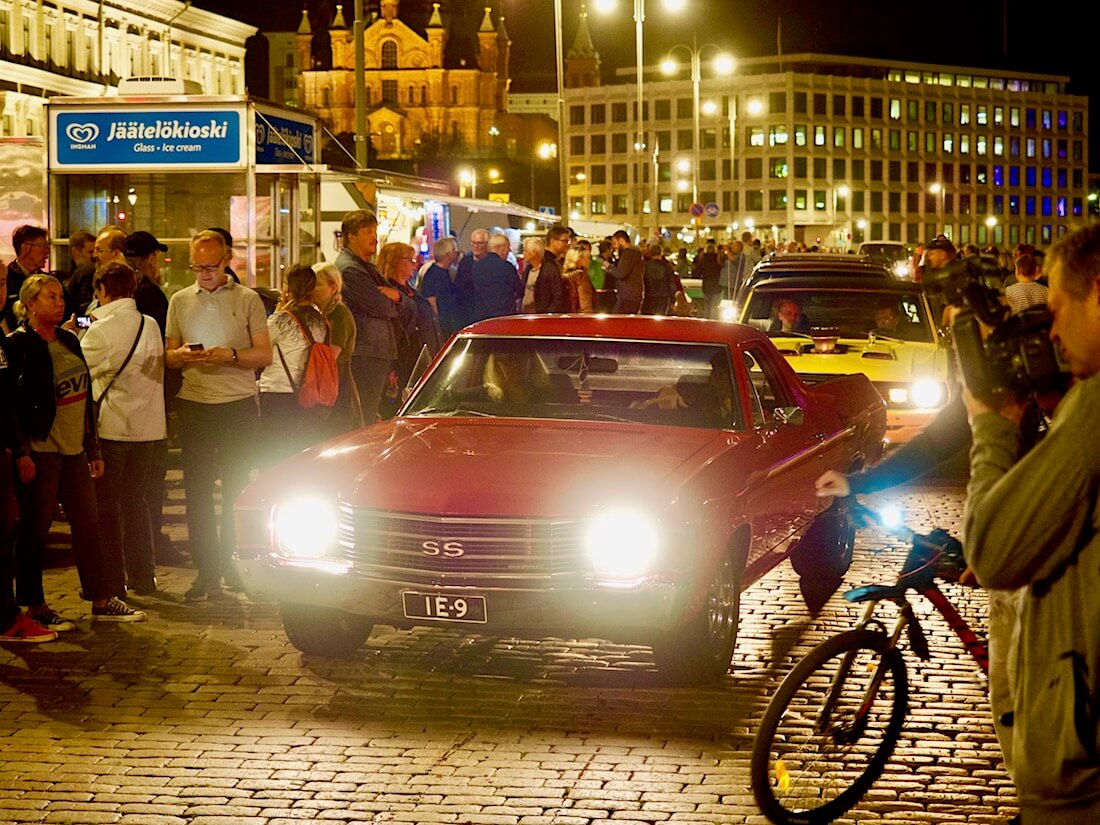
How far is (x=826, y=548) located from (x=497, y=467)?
10.6 feet

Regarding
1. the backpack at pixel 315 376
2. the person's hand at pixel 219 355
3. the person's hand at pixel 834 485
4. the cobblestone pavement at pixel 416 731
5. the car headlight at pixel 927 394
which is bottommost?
the cobblestone pavement at pixel 416 731

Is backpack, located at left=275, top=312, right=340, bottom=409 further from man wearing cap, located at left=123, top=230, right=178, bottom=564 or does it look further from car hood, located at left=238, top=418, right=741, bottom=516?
car hood, located at left=238, top=418, right=741, bottom=516

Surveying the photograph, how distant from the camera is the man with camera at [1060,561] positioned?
3.05 m

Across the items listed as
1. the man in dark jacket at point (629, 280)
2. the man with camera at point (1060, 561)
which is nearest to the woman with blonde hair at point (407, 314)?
the man in dark jacket at point (629, 280)

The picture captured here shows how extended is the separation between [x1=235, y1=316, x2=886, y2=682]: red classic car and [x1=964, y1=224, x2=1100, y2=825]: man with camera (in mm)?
4054

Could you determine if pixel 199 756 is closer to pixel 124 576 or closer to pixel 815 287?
pixel 124 576

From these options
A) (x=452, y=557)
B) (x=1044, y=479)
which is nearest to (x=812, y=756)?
(x=452, y=557)

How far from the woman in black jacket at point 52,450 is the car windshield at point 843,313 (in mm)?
8077

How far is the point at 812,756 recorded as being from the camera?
575cm

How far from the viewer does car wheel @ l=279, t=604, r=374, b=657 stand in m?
8.07

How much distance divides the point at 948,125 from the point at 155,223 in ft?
546

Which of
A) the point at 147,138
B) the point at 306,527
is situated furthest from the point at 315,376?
the point at 147,138

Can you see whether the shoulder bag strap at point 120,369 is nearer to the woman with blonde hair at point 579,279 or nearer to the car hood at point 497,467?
the car hood at point 497,467

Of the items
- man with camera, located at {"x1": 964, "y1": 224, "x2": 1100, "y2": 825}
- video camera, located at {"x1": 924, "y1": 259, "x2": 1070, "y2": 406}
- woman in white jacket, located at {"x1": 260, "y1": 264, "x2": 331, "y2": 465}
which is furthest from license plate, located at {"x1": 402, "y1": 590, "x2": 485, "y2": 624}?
man with camera, located at {"x1": 964, "y1": 224, "x2": 1100, "y2": 825}
